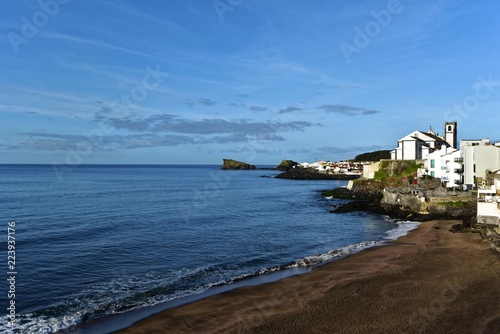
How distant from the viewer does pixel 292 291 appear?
22.1 m

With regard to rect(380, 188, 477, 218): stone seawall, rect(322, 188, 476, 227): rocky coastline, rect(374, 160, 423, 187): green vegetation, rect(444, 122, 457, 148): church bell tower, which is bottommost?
rect(322, 188, 476, 227): rocky coastline

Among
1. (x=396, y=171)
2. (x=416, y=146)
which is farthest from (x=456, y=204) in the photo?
(x=416, y=146)

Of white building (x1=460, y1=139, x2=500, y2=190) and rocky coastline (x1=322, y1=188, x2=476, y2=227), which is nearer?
rocky coastline (x1=322, y1=188, x2=476, y2=227)

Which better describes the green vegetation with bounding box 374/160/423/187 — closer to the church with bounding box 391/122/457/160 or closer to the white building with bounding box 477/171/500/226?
the church with bounding box 391/122/457/160

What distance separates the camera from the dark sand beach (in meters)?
17.1

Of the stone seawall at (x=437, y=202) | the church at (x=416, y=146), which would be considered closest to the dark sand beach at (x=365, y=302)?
the stone seawall at (x=437, y=202)

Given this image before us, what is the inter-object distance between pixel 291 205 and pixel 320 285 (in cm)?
4202

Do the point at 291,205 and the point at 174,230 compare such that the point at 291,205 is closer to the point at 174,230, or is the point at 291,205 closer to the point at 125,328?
the point at 174,230

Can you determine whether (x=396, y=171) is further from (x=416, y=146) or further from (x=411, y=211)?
(x=411, y=211)

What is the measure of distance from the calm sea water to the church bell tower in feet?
173

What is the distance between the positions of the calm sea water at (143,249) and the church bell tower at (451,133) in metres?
52.7

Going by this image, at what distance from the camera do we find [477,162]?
52.3 metres

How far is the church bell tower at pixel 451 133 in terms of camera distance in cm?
9431

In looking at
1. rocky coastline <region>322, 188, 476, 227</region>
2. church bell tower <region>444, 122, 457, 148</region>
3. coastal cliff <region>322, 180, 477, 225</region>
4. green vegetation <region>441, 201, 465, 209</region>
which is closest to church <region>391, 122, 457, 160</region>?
church bell tower <region>444, 122, 457, 148</region>
